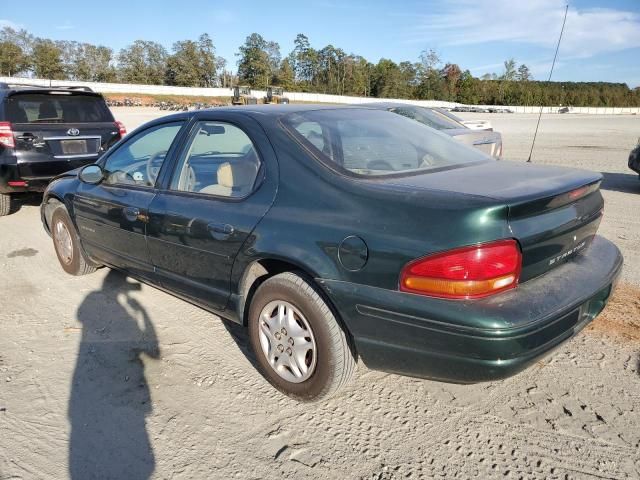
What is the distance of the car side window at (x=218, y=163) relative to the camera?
9.49 feet

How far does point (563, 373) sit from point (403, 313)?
4.54ft

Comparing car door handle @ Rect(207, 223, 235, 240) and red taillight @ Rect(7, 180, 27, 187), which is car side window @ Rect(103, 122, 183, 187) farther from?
red taillight @ Rect(7, 180, 27, 187)

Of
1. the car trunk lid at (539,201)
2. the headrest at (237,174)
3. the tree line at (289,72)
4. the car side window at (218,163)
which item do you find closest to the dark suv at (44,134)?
the car side window at (218,163)

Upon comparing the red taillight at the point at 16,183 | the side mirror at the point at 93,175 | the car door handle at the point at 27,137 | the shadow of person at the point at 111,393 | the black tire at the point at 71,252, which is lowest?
the shadow of person at the point at 111,393

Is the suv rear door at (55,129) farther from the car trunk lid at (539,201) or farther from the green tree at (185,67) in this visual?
the green tree at (185,67)

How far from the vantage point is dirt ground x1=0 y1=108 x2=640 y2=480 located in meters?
2.22

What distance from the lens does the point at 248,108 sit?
3.21 meters

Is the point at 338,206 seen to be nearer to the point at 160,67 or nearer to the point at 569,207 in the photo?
the point at 569,207

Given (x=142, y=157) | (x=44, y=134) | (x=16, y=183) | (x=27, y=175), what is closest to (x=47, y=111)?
(x=44, y=134)

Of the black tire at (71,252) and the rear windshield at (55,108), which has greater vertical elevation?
the rear windshield at (55,108)

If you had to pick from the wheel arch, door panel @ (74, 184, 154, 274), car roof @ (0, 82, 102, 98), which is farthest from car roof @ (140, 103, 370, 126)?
car roof @ (0, 82, 102, 98)

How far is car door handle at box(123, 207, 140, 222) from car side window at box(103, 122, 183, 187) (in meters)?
0.19

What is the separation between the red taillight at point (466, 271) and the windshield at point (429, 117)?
659 cm

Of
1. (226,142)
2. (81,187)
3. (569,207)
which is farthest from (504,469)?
(81,187)
